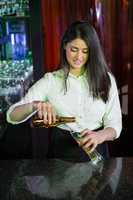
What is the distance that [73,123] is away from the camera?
3.30ft

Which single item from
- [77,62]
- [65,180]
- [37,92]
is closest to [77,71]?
[77,62]

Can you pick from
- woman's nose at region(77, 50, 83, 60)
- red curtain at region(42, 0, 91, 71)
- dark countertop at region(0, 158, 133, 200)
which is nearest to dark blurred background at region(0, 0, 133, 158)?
red curtain at region(42, 0, 91, 71)

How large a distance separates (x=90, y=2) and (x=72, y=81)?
0.28 meters

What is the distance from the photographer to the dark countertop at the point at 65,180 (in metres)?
0.70

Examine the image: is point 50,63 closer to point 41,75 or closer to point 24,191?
point 41,75

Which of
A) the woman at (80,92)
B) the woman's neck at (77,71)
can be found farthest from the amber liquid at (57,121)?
the woman's neck at (77,71)

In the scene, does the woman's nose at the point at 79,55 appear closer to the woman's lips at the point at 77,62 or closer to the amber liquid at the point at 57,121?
the woman's lips at the point at 77,62

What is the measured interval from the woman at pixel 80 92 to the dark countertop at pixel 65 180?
0.47ft

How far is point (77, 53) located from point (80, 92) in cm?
12

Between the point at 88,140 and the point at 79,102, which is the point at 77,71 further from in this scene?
the point at 88,140

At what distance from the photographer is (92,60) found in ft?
3.28

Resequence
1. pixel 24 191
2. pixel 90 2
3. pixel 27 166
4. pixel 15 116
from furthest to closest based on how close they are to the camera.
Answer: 1. pixel 90 2
2. pixel 15 116
3. pixel 27 166
4. pixel 24 191

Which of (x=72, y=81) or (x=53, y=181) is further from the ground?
(x=72, y=81)

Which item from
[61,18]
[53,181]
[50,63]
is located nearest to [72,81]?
[50,63]
